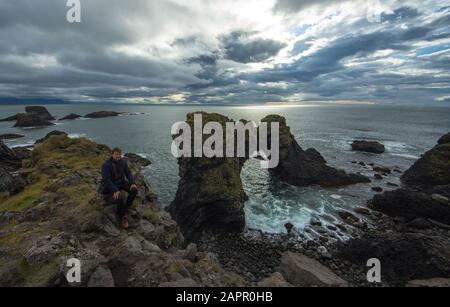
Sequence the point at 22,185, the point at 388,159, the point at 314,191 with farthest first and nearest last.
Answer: the point at 388,159, the point at 314,191, the point at 22,185

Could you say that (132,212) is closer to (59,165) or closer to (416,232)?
(59,165)

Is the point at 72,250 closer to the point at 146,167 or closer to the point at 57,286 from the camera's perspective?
the point at 57,286

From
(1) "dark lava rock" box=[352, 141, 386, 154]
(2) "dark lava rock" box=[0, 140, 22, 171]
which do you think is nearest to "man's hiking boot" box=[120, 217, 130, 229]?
(2) "dark lava rock" box=[0, 140, 22, 171]

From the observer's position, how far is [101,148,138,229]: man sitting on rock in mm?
11157

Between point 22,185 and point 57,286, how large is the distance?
12.9 m

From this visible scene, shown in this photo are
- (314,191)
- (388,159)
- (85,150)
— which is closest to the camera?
(85,150)

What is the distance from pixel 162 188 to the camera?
44562 mm

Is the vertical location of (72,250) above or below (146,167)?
above

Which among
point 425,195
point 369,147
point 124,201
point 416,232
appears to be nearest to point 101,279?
point 124,201

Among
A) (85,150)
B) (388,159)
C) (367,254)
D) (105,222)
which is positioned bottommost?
(367,254)

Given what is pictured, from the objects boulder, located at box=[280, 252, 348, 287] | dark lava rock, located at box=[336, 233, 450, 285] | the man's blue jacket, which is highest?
the man's blue jacket

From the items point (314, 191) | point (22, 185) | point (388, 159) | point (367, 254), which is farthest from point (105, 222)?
point (388, 159)

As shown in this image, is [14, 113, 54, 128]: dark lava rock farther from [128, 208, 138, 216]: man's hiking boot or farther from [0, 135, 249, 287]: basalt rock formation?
[128, 208, 138, 216]: man's hiking boot
